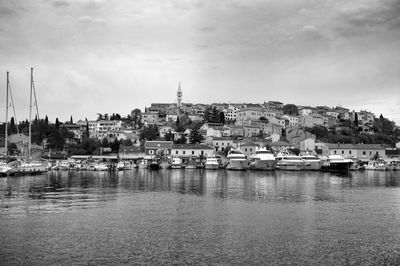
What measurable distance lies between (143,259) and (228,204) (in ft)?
52.6

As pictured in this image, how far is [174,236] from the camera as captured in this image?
2270 centimetres

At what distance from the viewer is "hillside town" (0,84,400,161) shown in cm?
11150

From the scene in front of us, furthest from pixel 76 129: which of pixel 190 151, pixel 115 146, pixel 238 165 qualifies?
pixel 238 165

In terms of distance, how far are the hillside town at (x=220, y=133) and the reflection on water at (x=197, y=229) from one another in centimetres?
7357

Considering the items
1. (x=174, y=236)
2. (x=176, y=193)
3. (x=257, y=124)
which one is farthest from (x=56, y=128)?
(x=174, y=236)

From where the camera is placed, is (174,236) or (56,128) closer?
(174,236)

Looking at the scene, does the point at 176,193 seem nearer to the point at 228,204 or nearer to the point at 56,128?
the point at 228,204

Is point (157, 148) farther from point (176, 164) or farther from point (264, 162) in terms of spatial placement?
point (264, 162)

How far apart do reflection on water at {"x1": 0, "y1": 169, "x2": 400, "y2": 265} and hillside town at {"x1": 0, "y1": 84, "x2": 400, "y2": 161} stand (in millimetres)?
73570

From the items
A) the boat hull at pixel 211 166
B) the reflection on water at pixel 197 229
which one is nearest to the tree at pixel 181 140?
the boat hull at pixel 211 166

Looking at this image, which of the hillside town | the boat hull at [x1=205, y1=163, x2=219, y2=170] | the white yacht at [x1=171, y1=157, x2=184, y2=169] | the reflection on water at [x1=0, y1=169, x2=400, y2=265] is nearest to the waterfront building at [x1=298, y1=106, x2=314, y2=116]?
the hillside town

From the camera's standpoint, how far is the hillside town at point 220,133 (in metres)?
112

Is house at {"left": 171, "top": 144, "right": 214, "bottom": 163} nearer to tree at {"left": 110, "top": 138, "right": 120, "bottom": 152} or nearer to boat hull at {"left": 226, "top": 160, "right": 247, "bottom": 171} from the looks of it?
boat hull at {"left": 226, "top": 160, "right": 247, "bottom": 171}

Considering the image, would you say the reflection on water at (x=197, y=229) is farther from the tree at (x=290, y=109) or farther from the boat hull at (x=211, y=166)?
the tree at (x=290, y=109)
